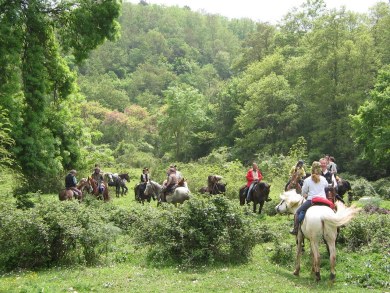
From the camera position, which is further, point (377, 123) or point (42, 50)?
point (377, 123)

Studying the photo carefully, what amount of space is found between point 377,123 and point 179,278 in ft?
82.5

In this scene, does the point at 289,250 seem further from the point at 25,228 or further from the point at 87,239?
the point at 25,228

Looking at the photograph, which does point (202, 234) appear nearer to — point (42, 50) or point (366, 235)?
point (366, 235)

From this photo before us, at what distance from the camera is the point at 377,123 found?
103 feet

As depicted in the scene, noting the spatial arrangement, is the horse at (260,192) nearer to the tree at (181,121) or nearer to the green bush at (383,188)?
the green bush at (383,188)

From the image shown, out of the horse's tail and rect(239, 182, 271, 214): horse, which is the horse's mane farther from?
rect(239, 182, 271, 214): horse

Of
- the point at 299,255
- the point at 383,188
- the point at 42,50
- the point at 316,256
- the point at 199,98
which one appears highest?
the point at 199,98

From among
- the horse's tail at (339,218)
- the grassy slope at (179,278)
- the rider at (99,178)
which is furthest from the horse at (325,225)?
the rider at (99,178)

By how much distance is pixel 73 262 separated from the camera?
1196 centimetres

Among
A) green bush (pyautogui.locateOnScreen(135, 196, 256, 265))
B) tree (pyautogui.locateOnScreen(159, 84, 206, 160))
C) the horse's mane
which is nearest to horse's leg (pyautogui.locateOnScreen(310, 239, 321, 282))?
green bush (pyautogui.locateOnScreen(135, 196, 256, 265))

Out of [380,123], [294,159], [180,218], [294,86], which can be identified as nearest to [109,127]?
[294,86]

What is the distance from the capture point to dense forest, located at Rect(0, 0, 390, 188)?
74.1 ft

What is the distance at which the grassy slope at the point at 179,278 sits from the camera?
31.2 feet

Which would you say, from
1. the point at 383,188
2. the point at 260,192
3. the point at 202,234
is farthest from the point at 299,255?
the point at 383,188
